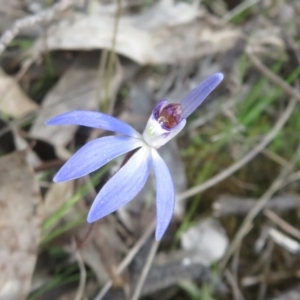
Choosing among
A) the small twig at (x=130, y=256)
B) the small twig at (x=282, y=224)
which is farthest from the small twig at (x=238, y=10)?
the small twig at (x=130, y=256)

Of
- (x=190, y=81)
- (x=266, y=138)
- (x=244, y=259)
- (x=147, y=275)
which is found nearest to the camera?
(x=147, y=275)

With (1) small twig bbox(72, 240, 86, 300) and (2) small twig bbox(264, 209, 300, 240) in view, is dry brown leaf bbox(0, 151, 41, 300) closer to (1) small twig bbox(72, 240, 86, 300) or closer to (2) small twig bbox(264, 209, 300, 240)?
(1) small twig bbox(72, 240, 86, 300)

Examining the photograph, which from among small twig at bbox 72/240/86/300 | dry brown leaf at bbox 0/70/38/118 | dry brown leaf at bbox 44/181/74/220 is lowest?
small twig at bbox 72/240/86/300

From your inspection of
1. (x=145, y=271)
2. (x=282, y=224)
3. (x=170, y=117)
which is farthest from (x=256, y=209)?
(x=170, y=117)

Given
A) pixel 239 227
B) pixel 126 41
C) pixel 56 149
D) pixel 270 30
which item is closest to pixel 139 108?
pixel 126 41

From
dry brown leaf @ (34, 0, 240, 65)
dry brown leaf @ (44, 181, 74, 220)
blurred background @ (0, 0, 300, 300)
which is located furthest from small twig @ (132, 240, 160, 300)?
dry brown leaf @ (34, 0, 240, 65)

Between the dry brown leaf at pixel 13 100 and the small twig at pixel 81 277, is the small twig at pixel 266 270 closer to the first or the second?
the small twig at pixel 81 277

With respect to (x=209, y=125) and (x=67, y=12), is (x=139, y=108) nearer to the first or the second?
(x=209, y=125)

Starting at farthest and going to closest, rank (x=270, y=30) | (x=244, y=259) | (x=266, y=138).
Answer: (x=270, y=30), (x=266, y=138), (x=244, y=259)
